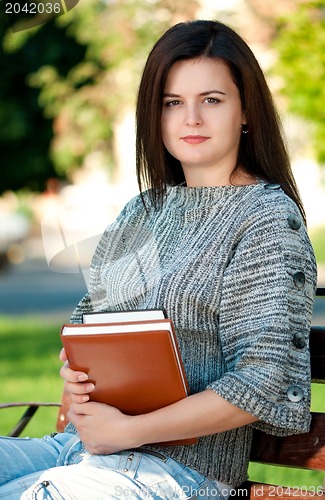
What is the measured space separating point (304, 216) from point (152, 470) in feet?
2.61

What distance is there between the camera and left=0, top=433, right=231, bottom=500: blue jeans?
233 centimetres

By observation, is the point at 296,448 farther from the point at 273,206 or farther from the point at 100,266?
the point at 100,266

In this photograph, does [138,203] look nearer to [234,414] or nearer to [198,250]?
[198,250]

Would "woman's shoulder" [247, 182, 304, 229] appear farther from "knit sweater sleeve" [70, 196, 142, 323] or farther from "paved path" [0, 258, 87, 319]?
"paved path" [0, 258, 87, 319]

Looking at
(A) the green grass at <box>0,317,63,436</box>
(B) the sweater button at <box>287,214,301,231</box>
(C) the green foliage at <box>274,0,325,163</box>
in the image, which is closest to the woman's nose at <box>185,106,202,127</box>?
(B) the sweater button at <box>287,214,301,231</box>

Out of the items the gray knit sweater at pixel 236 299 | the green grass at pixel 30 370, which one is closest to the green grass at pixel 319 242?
the green grass at pixel 30 370

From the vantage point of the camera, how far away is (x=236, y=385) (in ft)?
7.76

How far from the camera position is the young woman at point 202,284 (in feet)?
7.80

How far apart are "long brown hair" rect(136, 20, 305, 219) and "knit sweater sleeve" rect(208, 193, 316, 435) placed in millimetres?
220

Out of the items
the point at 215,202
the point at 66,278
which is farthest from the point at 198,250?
the point at 66,278

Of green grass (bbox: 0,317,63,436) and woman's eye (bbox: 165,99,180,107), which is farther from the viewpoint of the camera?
green grass (bbox: 0,317,63,436)

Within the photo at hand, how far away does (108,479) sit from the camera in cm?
235

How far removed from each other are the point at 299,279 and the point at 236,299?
16cm

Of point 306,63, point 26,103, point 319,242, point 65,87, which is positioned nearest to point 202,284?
point 306,63
